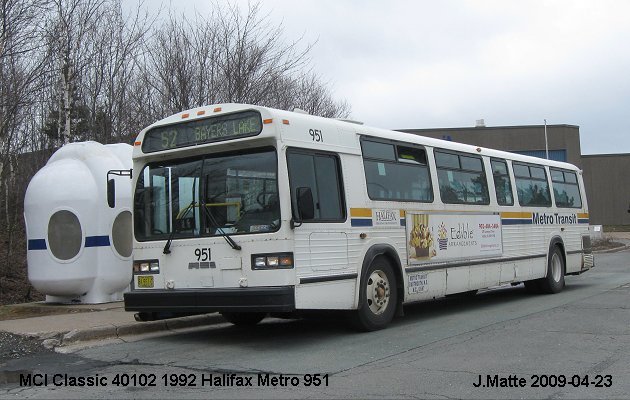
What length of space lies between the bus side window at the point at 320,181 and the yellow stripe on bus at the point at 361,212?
0.62ft

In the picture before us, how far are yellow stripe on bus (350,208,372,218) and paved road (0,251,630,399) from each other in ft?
5.60

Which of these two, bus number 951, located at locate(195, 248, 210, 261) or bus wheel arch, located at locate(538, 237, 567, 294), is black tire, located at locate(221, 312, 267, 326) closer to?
bus number 951, located at locate(195, 248, 210, 261)

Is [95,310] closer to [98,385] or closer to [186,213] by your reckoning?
[186,213]

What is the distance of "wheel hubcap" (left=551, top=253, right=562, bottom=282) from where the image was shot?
1448 cm

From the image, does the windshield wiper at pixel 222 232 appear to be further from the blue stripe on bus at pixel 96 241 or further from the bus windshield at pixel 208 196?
the blue stripe on bus at pixel 96 241

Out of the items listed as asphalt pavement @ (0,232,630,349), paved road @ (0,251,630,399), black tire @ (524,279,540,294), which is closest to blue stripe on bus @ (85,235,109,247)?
asphalt pavement @ (0,232,630,349)

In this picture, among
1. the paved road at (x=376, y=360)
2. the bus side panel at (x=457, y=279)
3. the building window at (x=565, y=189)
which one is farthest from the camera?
the building window at (x=565, y=189)

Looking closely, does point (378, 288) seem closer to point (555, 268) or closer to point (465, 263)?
point (465, 263)

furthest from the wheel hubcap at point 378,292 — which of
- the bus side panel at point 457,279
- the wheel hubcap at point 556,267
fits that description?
the wheel hubcap at point 556,267

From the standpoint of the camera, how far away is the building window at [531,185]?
1356 centimetres

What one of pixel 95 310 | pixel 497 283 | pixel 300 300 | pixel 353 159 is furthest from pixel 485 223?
pixel 95 310

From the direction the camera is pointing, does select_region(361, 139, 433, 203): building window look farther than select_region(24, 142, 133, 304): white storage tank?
No

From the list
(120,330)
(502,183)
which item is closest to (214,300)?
(120,330)

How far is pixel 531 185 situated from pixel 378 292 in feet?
21.2
